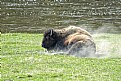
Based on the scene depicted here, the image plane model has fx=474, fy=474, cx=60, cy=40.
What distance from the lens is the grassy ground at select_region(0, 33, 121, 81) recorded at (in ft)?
39.7

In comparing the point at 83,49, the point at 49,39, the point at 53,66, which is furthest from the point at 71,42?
the point at 53,66

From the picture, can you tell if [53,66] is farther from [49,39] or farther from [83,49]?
[49,39]

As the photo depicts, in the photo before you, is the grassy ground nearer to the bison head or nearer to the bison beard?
the bison head

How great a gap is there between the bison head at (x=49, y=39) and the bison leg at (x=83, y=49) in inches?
71.2

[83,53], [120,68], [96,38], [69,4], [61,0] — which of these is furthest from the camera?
[61,0]

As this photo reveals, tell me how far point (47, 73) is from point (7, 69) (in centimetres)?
129

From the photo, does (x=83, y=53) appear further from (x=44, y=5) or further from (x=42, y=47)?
(x=44, y=5)

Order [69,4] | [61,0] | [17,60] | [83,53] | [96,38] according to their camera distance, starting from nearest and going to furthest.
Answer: [17,60]
[83,53]
[96,38]
[69,4]
[61,0]

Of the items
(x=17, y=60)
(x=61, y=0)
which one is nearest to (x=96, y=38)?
(x=17, y=60)

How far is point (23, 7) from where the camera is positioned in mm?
47469

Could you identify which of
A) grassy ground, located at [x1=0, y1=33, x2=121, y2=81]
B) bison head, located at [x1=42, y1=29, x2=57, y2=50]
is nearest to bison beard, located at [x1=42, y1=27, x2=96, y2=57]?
bison head, located at [x1=42, y1=29, x2=57, y2=50]

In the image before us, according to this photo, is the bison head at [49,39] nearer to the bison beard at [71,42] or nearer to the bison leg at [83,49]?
the bison beard at [71,42]

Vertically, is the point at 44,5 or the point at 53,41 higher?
the point at 53,41

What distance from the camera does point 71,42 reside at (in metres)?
17.1
